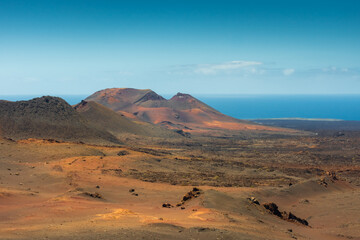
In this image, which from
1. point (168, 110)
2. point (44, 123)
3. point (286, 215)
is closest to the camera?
point (286, 215)

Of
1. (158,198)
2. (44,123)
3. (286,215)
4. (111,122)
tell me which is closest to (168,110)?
(111,122)

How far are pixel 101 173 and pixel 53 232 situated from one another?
64.2 feet

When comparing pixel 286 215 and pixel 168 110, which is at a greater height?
pixel 168 110

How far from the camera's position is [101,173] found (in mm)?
31656

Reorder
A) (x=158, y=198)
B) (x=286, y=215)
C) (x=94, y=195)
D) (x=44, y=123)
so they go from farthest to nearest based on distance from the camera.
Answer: (x=44, y=123)
(x=158, y=198)
(x=94, y=195)
(x=286, y=215)

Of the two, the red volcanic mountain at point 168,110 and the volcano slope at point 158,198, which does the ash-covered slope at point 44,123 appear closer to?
the volcano slope at point 158,198

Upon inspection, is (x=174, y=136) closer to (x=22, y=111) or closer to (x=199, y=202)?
(x=22, y=111)

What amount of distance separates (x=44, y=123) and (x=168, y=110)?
2968 inches

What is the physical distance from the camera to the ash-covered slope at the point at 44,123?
174ft

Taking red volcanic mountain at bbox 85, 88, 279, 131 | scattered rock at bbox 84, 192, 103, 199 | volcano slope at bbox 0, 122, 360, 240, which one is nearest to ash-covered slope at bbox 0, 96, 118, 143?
volcano slope at bbox 0, 122, 360, 240

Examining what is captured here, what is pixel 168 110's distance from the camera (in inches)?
5069

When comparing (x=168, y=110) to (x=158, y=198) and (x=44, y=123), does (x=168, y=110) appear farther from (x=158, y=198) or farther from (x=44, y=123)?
(x=158, y=198)

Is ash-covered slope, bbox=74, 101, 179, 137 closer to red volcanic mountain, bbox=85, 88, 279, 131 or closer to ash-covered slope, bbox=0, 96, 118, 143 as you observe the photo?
ash-covered slope, bbox=0, 96, 118, 143

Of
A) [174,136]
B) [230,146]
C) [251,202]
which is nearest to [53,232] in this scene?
[251,202]
